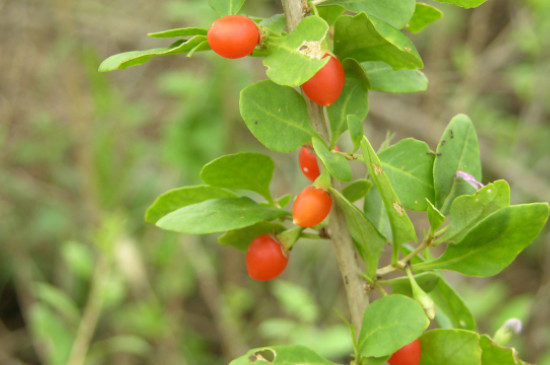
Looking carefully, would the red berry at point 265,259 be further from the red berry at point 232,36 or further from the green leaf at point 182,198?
the red berry at point 232,36

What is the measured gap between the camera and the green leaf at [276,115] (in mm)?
924

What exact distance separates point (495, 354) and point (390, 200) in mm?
304

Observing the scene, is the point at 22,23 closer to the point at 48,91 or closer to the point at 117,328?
the point at 48,91

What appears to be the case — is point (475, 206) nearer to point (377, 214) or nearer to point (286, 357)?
point (377, 214)

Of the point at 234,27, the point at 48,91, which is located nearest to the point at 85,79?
the point at 48,91

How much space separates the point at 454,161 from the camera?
1.00m

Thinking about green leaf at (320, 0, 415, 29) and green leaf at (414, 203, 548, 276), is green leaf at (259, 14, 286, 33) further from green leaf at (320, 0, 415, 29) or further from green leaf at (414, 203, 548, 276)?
green leaf at (414, 203, 548, 276)

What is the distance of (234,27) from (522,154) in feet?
13.4

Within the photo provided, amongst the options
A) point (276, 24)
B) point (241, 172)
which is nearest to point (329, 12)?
point (276, 24)

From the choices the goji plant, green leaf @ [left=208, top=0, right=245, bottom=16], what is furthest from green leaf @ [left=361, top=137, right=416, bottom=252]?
green leaf @ [left=208, top=0, right=245, bottom=16]

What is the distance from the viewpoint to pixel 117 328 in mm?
3939

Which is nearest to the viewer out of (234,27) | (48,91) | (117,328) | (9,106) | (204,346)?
(234,27)

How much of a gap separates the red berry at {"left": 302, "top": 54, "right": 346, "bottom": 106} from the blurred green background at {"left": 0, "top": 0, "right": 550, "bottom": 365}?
2349mm

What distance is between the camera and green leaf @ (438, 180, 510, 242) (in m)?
0.89
